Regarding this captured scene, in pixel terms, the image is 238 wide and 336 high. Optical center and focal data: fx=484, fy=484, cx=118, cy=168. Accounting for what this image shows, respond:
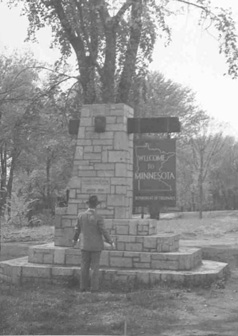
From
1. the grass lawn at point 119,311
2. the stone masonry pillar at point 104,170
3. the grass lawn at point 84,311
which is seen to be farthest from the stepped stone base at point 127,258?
the grass lawn at point 84,311

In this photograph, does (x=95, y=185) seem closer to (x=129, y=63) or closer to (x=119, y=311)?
(x=119, y=311)

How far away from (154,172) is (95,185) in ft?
4.52

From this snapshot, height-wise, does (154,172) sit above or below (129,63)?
below

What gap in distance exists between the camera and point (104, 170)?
10.8 m

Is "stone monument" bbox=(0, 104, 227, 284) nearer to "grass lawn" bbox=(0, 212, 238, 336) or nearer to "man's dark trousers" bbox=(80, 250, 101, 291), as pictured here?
"grass lawn" bbox=(0, 212, 238, 336)

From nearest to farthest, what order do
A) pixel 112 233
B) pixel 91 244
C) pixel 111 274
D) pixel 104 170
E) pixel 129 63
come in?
pixel 91 244 < pixel 111 274 < pixel 112 233 < pixel 104 170 < pixel 129 63

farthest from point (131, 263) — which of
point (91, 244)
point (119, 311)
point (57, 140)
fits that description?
point (57, 140)

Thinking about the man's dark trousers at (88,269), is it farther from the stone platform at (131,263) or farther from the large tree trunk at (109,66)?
the large tree trunk at (109,66)

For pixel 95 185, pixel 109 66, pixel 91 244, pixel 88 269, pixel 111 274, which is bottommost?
pixel 111 274

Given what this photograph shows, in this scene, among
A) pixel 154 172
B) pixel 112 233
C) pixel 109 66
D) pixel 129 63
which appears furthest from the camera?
pixel 109 66

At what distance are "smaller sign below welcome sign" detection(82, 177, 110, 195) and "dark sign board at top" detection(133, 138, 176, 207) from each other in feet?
2.43

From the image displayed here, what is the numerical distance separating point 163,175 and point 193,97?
27.1 m

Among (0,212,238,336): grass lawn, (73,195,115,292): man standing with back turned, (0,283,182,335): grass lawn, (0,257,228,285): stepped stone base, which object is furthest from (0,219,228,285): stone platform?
(73,195,115,292): man standing with back turned

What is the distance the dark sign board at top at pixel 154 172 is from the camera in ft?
35.9
